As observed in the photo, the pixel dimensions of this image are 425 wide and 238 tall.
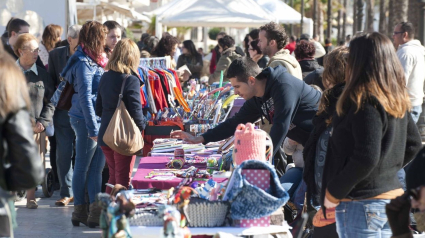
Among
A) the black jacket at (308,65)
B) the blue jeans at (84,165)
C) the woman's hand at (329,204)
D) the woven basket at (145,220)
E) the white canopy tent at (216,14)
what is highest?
the white canopy tent at (216,14)

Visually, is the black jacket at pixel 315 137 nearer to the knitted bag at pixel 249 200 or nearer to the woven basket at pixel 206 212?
the knitted bag at pixel 249 200

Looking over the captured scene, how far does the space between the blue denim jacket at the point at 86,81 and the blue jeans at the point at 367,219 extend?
3549 mm

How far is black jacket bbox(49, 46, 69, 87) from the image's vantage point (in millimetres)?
7465

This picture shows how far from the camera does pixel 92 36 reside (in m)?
6.45

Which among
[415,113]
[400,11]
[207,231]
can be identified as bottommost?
[207,231]

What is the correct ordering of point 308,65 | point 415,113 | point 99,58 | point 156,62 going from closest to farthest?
point 99,58, point 308,65, point 415,113, point 156,62

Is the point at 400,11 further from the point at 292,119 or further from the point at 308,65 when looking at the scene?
the point at 292,119

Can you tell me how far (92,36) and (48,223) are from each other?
210cm

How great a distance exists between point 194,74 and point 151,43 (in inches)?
84.3

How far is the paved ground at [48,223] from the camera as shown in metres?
6.49

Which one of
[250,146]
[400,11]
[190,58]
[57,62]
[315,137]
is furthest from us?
[400,11]

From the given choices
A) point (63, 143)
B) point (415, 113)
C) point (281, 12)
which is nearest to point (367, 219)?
point (63, 143)

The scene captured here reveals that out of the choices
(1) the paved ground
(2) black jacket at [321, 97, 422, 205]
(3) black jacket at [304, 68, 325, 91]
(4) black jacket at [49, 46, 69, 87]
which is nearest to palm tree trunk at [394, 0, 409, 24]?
(3) black jacket at [304, 68, 325, 91]

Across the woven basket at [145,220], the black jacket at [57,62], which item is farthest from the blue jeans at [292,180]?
the black jacket at [57,62]
